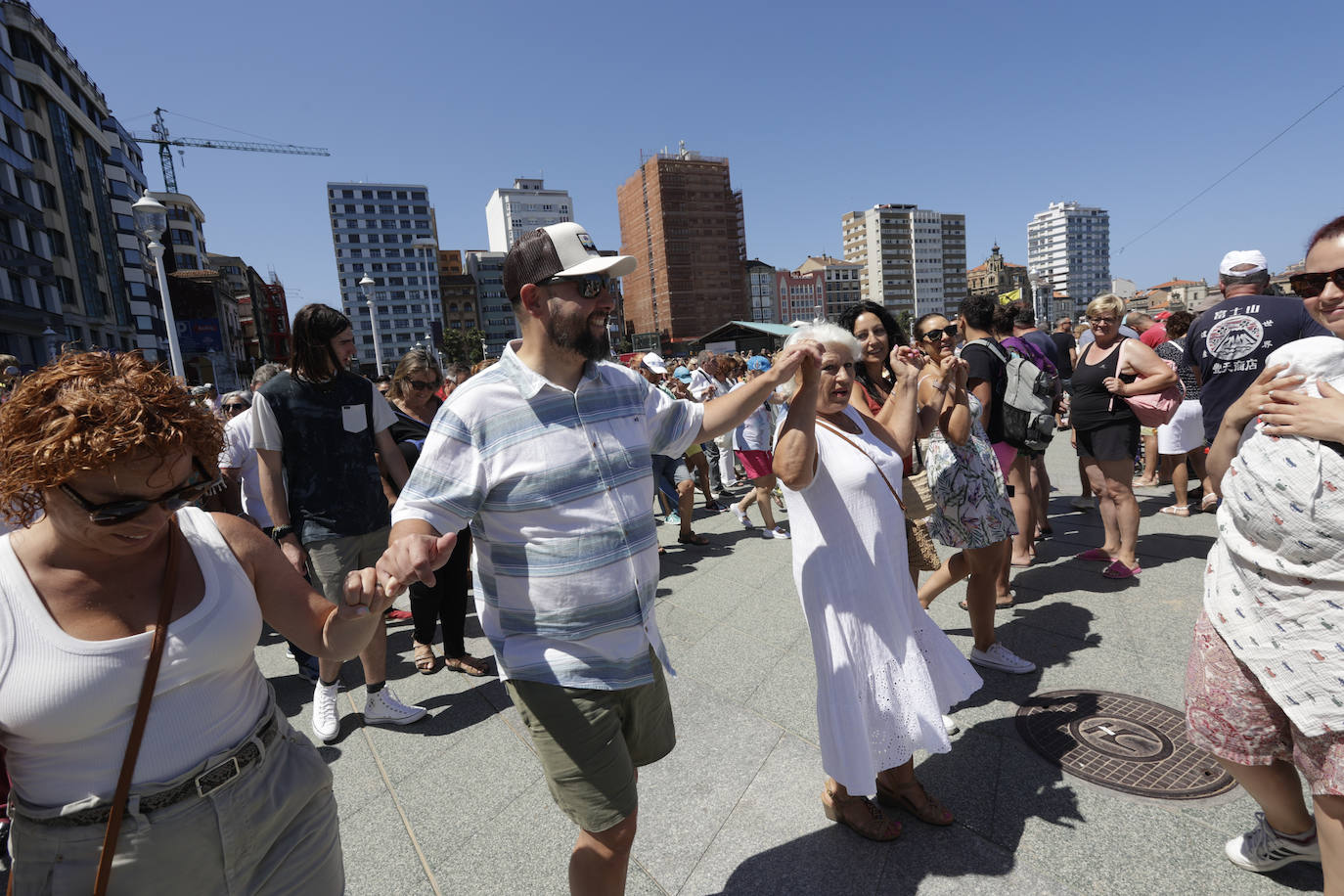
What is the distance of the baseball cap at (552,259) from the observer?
1814 mm

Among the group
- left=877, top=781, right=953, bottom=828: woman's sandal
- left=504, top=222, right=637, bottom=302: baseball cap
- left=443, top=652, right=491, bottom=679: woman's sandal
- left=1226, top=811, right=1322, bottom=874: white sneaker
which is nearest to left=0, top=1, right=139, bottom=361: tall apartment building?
left=443, top=652, right=491, bottom=679: woman's sandal

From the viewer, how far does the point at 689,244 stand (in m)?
106

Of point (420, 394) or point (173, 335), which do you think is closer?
point (420, 394)

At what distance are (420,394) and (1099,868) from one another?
167 inches

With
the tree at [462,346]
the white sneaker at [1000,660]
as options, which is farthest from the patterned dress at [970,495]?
the tree at [462,346]

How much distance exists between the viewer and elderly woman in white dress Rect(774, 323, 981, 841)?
2250 millimetres

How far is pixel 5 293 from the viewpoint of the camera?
2980cm

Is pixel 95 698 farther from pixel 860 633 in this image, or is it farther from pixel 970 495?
pixel 970 495

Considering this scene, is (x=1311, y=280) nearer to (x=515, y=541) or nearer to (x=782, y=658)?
(x=515, y=541)

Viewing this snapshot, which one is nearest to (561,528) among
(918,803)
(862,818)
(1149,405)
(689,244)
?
(862,818)

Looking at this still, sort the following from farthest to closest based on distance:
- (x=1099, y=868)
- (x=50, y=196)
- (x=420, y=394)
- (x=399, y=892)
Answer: (x=50, y=196) < (x=420, y=394) < (x=399, y=892) < (x=1099, y=868)

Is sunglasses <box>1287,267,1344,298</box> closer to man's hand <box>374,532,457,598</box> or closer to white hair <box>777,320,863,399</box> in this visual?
white hair <box>777,320,863,399</box>

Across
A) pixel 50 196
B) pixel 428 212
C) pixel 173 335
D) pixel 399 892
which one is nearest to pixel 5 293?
pixel 50 196

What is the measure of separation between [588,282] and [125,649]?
4.32 feet
